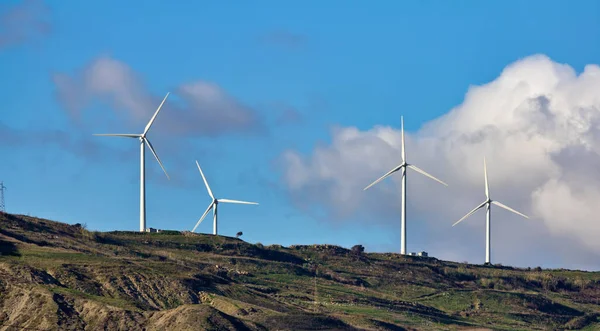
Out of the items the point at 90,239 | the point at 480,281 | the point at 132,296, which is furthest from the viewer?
the point at 480,281

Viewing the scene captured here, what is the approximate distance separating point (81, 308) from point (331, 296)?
47126 mm

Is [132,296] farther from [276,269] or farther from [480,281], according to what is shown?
[480,281]

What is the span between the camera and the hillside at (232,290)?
11406cm

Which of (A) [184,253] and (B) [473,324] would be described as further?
(A) [184,253]

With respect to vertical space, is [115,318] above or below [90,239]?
below

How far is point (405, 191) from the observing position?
19938 cm

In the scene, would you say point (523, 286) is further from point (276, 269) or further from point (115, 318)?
point (115, 318)

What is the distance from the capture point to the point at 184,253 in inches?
6762

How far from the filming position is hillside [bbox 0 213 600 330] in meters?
114

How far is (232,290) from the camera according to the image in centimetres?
13912

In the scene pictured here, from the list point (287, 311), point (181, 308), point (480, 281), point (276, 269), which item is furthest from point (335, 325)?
point (480, 281)

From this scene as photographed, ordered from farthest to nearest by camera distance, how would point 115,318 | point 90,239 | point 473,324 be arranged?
point 90,239
point 473,324
point 115,318

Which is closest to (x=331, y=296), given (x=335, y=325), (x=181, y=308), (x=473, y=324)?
(x=473, y=324)

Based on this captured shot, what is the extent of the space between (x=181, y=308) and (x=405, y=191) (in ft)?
292
